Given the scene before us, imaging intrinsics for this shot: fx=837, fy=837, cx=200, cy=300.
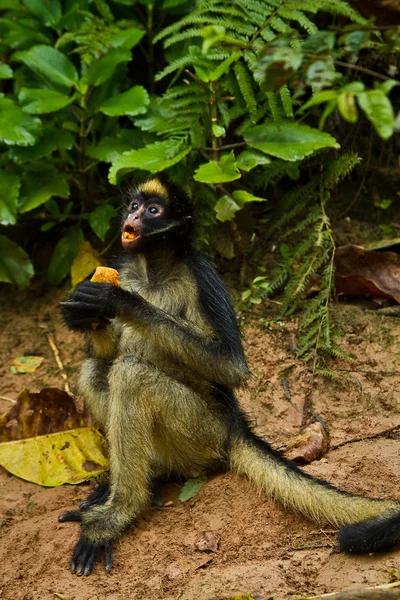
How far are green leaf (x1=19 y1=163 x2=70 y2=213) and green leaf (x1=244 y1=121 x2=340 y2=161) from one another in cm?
175

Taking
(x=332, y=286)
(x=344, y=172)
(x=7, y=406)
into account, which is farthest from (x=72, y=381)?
(x=344, y=172)

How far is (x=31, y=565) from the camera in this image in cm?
501

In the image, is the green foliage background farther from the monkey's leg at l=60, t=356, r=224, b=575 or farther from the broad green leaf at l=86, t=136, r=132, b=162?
the monkey's leg at l=60, t=356, r=224, b=575

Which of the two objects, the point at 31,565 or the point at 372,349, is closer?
the point at 31,565

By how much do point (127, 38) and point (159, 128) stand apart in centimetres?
99

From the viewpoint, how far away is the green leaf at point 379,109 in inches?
95.3

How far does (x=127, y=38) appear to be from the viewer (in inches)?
297

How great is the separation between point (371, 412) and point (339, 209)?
8.14ft

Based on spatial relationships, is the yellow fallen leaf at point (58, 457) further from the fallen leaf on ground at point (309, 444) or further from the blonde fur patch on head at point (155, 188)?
the blonde fur patch on head at point (155, 188)

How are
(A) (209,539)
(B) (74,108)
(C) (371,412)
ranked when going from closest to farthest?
1. (A) (209,539)
2. (C) (371,412)
3. (B) (74,108)

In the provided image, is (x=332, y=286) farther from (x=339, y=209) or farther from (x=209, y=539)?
(x=209, y=539)

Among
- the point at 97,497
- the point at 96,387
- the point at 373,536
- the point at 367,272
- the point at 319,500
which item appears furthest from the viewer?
the point at 367,272

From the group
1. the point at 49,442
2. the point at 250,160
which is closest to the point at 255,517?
Result: the point at 49,442

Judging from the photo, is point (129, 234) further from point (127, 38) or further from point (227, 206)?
point (127, 38)
